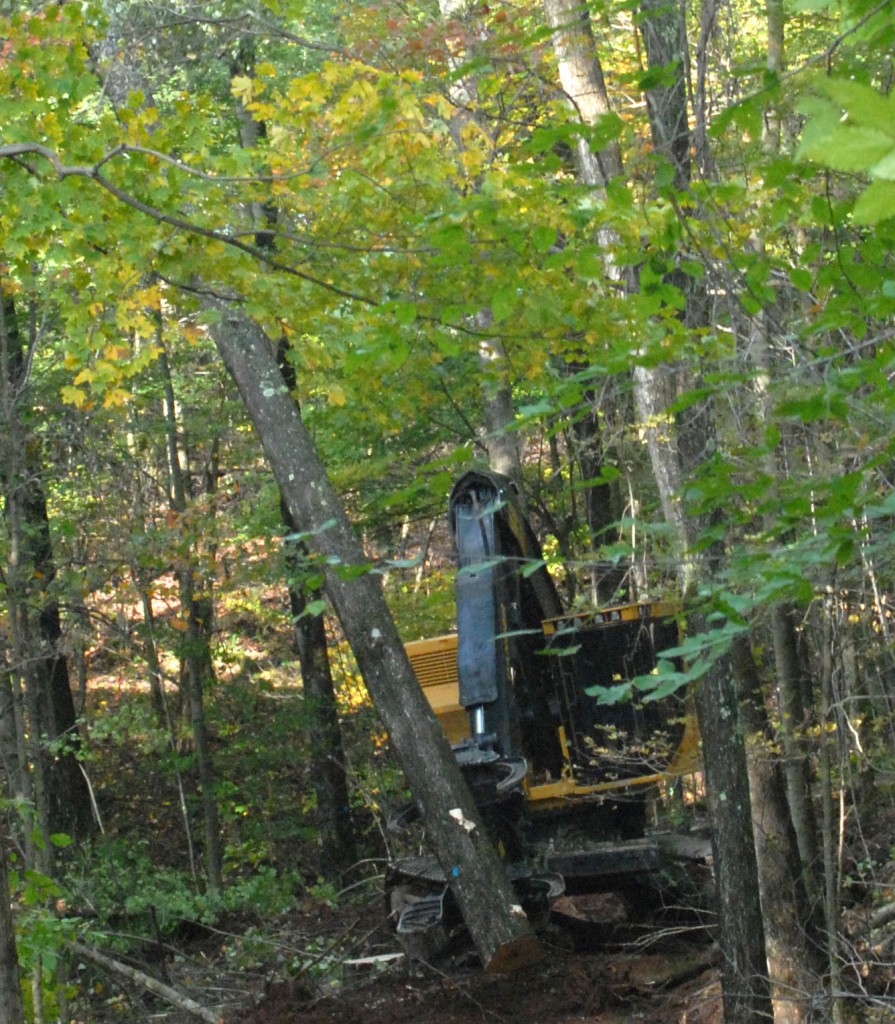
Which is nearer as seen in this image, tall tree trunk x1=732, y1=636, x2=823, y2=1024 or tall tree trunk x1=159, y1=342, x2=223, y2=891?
tall tree trunk x1=732, y1=636, x2=823, y2=1024

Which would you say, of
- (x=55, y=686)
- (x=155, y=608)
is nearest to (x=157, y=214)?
(x=55, y=686)

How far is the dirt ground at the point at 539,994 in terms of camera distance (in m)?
8.70

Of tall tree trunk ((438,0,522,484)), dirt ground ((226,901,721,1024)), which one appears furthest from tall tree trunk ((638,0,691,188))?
dirt ground ((226,901,721,1024))

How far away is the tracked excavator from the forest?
1.32 ft

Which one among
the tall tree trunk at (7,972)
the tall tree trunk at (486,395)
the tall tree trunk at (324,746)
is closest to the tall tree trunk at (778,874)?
the tall tree trunk at (486,395)

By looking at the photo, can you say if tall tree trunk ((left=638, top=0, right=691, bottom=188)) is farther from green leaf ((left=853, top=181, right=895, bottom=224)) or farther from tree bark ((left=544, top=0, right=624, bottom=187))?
green leaf ((left=853, top=181, right=895, bottom=224))

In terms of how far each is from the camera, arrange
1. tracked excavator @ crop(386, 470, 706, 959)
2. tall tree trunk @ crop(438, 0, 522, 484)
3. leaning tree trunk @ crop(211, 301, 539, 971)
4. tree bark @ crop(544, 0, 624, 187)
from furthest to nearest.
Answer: tall tree trunk @ crop(438, 0, 522, 484) < tracked excavator @ crop(386, 470, 706, 959) < leaning tree trunk @ crop(211, 301, 539, 971) < tree bark @ crop(544, 0, 624, 187)

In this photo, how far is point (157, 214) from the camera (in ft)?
18.3

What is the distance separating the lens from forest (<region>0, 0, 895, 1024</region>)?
4605mm

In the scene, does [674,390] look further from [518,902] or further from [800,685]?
[518,902]

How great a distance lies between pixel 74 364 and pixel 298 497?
163 inches

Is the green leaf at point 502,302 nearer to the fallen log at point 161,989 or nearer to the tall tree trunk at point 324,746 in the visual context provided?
the fallen log at point 161,989

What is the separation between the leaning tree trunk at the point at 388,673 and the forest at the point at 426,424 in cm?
3

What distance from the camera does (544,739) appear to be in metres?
11.1
